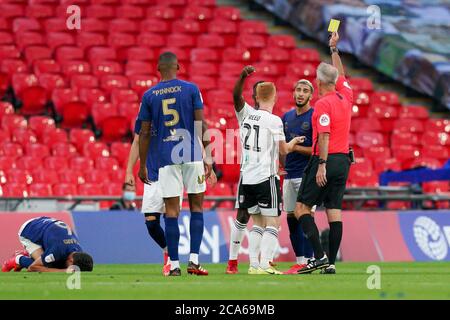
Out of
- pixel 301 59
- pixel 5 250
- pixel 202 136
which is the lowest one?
pixel 5 250

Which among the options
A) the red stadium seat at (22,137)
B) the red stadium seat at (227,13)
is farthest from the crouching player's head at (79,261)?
the red stadium seat at (227,13)

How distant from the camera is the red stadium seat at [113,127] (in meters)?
22.0

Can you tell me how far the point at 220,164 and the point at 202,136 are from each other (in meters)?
9.37

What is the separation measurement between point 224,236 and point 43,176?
4.06 meters

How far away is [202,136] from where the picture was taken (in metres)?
11.9

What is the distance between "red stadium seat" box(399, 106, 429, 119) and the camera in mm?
25062

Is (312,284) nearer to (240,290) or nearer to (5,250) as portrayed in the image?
(240,290)

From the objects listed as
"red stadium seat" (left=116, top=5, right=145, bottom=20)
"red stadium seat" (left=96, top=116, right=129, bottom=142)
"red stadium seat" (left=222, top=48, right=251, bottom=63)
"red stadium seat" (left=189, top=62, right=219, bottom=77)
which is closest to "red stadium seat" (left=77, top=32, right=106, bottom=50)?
"red stadium seat" (left=116, top=5, right=145, bottom=20)

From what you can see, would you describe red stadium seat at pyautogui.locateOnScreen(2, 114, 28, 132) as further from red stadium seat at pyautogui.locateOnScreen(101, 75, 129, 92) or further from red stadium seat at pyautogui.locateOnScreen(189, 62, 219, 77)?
red stadium seat at pyautogui.locateOnScreen(189, 62, 219, 77)

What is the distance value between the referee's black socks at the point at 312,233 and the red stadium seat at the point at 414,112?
13094mm

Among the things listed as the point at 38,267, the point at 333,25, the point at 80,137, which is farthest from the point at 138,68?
the point at 333,25

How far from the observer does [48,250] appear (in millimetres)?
12641

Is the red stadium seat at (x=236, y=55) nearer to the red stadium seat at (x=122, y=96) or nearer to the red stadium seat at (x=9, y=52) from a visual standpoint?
the red stadium seat at (x=122, y=96)

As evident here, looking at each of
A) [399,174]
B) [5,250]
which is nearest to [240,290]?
[5,250]
